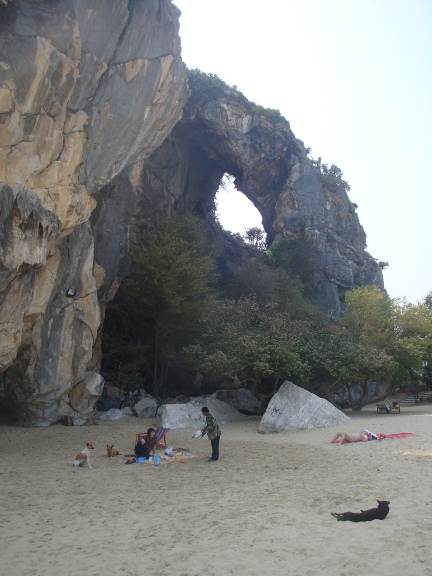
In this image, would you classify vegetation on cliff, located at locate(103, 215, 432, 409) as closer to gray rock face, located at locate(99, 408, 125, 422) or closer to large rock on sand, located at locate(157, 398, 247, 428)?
large rock on sand, located at locate(157, 398, 247, 428)

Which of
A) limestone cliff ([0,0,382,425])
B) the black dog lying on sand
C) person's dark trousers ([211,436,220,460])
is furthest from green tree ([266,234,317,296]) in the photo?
the black dog lying on sand

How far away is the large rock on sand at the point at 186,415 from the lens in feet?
54.2

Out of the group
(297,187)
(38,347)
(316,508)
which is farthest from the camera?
(297,187)

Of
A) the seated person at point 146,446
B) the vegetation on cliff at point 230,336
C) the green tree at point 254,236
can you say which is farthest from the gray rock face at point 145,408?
the green tree at point 254,236

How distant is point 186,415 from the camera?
16984 millimetres

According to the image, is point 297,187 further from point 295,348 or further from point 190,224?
point 295,348

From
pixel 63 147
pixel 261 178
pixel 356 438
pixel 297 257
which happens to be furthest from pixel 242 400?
pixel 261 178

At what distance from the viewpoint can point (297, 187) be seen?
34.3 metres

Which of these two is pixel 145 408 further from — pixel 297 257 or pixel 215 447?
pixel 297 257

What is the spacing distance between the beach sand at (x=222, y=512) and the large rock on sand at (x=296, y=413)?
359cm

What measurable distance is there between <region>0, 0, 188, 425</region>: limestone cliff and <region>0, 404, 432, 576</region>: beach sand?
3.51m

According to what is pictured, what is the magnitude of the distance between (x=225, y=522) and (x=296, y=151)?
106 feet

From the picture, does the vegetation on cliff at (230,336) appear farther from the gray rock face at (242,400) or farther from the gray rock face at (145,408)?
the gray rock face at (145,408)

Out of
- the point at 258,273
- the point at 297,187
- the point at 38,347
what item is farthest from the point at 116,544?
the point at 297,187
